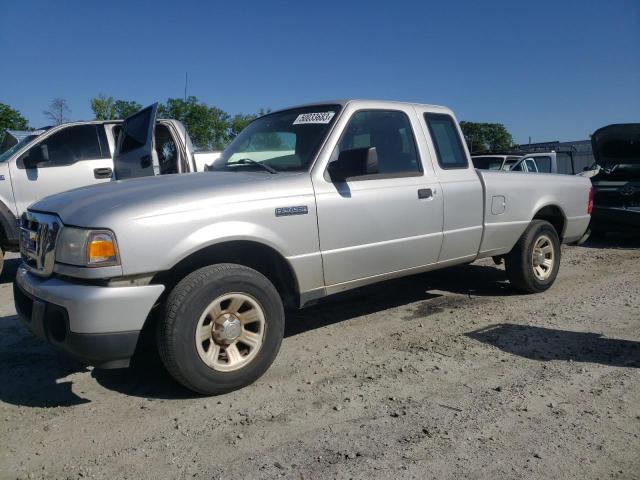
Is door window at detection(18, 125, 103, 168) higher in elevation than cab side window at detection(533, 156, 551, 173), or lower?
higher

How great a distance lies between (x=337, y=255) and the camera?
3.88 meters

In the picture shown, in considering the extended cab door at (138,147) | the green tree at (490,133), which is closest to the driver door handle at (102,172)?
the extended cab door at (138,147)

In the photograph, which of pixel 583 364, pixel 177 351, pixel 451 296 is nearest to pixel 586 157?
pixel 451 296

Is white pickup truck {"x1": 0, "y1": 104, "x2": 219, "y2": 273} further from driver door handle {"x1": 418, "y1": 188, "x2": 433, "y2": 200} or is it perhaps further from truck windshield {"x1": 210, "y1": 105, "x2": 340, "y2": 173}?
driver door handle {"x1": 418, "y1": 188, "x2": 433, "y2": 200}

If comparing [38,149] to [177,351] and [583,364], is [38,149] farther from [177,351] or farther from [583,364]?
[583,364]

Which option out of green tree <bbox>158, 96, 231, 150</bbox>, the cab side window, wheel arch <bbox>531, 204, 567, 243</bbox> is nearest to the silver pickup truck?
wheel arch <bbox>531, 204, 567, 243</bbox>

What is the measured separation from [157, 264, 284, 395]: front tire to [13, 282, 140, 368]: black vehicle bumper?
0.69ft

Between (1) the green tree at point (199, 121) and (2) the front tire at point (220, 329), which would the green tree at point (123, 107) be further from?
(2) the front tire at point (220, 329)

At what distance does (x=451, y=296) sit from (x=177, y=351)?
3529 millimetres

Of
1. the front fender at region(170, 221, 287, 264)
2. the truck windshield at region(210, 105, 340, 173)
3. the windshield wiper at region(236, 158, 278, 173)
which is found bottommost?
the front fender at region(170, 221, 287, 264)

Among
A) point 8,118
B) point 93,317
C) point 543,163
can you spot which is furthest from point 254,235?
point 8,118

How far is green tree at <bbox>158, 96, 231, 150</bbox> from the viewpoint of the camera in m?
34.4

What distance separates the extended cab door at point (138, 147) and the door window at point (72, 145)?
1.14 metres

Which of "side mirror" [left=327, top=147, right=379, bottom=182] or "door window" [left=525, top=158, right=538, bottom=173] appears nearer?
"side mirror" [left=327, top=147, right=379, bottom=182]
